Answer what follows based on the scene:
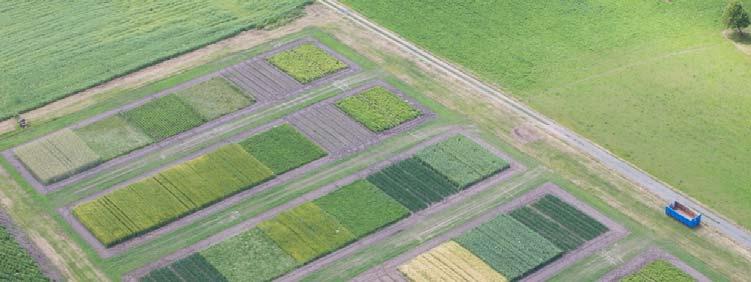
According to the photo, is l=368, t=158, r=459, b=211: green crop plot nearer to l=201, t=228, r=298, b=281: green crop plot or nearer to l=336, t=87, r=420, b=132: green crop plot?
l=336, t=87, r=420, b=132: green crop plot

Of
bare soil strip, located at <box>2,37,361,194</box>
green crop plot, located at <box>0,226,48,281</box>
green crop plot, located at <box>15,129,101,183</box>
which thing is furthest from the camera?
bare soil strip, located at <box>2,37,361,194</box>

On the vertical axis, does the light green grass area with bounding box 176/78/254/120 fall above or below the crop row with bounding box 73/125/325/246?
above

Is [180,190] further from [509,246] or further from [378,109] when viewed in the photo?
[509,246]

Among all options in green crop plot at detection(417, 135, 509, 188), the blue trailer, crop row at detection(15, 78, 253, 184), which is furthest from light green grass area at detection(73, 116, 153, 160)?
the blue trailer

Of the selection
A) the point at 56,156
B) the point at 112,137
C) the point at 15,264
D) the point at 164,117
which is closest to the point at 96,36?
the point at 164,117

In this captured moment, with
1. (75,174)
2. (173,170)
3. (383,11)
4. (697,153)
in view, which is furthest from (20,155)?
(697,153)
